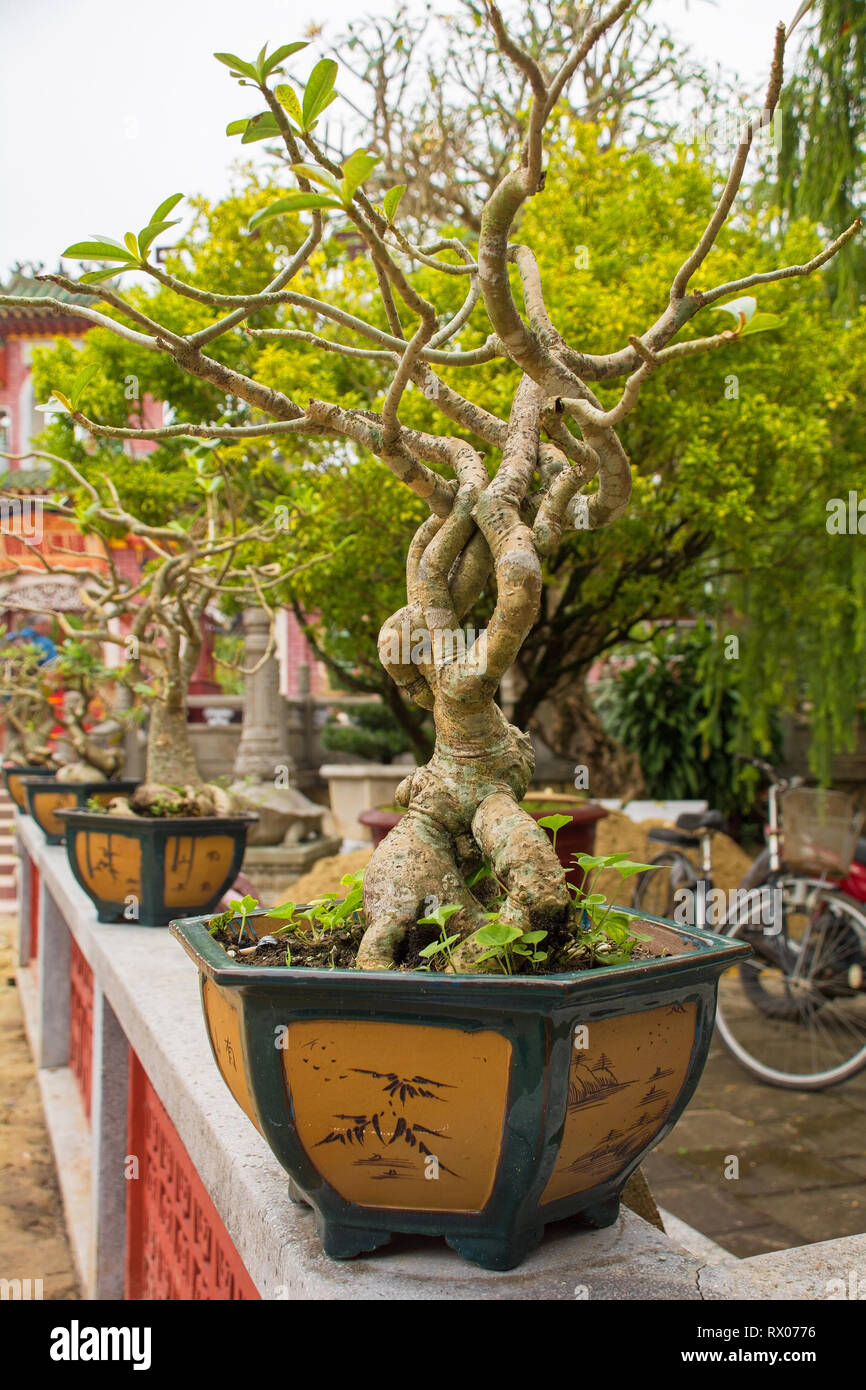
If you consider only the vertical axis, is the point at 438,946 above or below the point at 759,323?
below

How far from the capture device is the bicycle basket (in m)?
3.45

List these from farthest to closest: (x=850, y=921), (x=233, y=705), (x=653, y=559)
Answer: (x=233, y=705) < (x=653, y=559) < (x=850, y=921)

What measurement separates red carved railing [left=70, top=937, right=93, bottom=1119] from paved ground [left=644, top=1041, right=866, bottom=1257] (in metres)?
1.64

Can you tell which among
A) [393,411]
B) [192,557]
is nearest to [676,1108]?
[393,411]

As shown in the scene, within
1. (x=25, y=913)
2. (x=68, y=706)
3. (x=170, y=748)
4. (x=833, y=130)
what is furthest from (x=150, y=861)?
(x=833, y=130)

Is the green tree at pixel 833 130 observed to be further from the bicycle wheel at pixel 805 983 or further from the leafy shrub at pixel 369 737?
the leafy shrub at pixel 369 737

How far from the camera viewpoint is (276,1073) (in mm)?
828

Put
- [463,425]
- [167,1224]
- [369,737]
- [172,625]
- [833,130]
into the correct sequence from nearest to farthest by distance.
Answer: [463,425], [167,1224], [172,625], [833,130], [369,737]

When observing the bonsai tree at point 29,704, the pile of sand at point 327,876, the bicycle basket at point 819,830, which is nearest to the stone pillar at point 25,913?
the bonsai tree at point 29,704

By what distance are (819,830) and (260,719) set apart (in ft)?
19.2

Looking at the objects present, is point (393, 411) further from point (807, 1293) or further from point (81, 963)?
point (81, 963)

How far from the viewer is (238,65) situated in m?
0.73

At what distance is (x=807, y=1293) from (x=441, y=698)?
0.68m

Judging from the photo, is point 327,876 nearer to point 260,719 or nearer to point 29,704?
point 29,704
